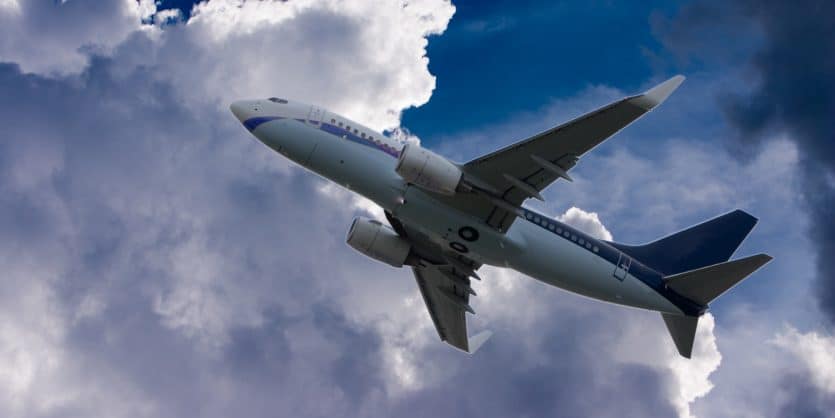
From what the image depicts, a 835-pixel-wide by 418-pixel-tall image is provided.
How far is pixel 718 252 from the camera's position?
42.7 m

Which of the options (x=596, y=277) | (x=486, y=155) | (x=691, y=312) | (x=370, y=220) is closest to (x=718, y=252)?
(x=691, y=312)

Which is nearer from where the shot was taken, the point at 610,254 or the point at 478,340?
the point at 610,254

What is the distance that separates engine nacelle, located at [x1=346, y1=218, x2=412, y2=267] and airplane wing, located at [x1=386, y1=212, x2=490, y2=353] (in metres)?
0.58

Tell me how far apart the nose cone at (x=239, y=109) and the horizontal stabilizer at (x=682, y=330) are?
81.4 ft

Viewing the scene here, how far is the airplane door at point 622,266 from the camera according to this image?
39375 millimetres

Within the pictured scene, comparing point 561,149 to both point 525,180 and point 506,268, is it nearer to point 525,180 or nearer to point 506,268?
point 525,180

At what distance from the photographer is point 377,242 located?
1731 inches

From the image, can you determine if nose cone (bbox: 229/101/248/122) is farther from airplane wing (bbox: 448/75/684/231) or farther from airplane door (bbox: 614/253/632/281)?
airplane door (bbox: 614/253/632/281)

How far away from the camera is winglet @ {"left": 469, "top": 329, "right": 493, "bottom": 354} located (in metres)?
50.1

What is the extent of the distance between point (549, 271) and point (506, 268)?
2450mm

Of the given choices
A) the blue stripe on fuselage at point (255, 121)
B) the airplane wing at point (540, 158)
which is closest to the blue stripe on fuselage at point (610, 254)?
the airplane wing at point (540, 158)

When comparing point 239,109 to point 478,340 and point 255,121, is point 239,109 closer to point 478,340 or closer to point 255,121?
point 255,121

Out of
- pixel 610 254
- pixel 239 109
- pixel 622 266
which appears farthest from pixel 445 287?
pixel 239 109

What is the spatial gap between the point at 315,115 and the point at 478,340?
68.2 feet
